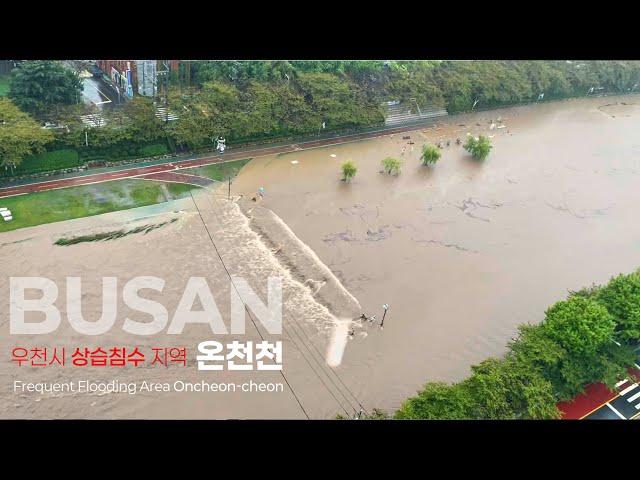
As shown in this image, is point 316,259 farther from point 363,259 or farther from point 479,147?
point 479,147

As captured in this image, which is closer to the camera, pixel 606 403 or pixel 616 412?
pixel 616 412

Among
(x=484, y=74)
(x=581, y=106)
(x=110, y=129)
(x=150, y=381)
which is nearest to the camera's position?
(x=150, y=381)

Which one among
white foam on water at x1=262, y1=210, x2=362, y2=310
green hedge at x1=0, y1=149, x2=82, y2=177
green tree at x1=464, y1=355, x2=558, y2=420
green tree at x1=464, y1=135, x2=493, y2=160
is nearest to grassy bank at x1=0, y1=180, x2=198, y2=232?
green hedge at x1=0, y1=149, x2=82, y2=177

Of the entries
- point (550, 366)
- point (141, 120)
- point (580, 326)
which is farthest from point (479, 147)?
point (141, 120)

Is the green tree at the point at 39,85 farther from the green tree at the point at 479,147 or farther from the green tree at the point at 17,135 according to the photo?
the green tree at the point at 479,147

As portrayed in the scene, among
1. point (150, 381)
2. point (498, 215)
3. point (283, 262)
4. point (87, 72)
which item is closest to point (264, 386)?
point (150, 381)

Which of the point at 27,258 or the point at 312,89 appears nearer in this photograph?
the point at 27,258

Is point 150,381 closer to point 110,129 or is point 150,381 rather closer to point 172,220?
point 172,220
